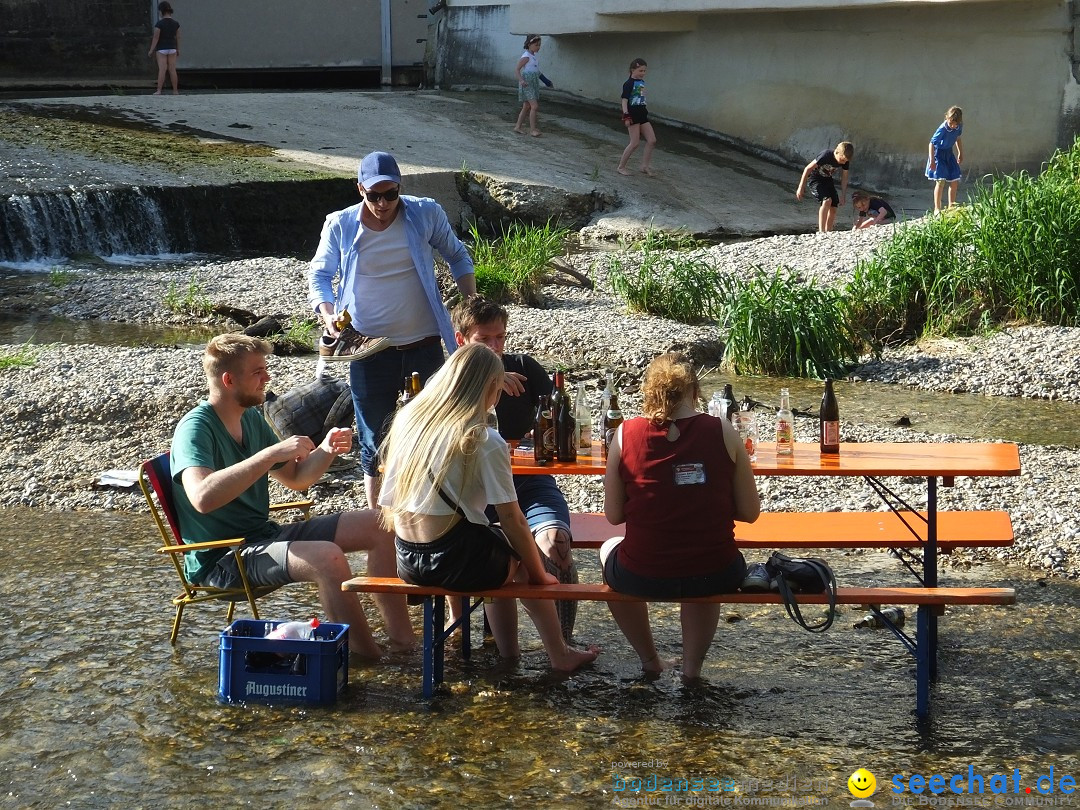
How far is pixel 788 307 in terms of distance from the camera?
415 inches

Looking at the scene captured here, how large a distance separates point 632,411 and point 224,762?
5.06m

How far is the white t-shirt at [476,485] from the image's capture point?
4480 mm

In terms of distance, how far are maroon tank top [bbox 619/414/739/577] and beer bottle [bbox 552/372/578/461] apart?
624 millimetres

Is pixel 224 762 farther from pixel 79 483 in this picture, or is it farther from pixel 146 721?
pixel 79 483

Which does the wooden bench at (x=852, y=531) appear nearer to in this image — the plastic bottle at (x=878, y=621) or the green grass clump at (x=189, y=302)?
the plastic bottle at (x=878, y=621)

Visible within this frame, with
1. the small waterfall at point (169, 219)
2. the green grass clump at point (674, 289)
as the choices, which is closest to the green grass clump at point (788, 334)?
the green grass clump at point (674, 289)

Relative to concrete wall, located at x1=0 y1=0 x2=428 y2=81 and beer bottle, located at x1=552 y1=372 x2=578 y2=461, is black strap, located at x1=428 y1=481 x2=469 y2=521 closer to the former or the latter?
beer bottle, located at x1=552 y1=372 x2=578 y2=461

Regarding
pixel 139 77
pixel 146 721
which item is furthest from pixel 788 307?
pixel 139 77

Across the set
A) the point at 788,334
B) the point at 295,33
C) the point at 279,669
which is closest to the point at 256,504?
the point at 279,669

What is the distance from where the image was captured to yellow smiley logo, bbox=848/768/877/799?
3938mm

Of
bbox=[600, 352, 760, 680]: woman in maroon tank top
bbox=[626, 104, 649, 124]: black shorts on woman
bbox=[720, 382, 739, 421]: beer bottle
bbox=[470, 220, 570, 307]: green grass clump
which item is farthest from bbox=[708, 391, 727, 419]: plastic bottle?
bbox=[626, 104, 649, 124]: black shorts on woman

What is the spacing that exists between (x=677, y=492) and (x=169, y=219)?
1344 cm

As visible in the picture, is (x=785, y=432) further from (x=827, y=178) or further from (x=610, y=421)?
(x=827, y=178)

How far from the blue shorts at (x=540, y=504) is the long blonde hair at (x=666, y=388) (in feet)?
2.45
